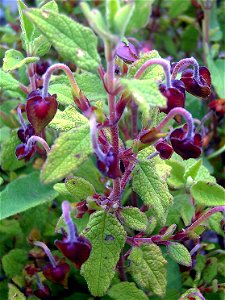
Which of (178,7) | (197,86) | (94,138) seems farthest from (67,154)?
(178,7)

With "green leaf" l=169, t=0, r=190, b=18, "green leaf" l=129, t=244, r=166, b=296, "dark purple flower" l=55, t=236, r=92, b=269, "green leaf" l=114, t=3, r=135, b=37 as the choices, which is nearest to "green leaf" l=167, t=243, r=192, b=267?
"green leaf" l=129, t=244, r=166, b=296

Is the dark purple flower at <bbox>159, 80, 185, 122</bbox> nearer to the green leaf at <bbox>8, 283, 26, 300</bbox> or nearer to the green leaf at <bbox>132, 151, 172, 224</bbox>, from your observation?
the green leaf at <bbox>132, 151, 172, 224</bbox>

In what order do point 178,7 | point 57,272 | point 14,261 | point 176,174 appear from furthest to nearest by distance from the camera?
1. point 178,7
2. point 14,261
3. point 176,174
4. point 57,272

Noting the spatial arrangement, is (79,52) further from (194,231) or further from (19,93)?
(19,93)

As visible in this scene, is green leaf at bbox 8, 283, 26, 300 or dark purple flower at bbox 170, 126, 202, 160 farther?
green leaf at bbox 8, 283, 26, 300

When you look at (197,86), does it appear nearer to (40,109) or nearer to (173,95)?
(173,95)

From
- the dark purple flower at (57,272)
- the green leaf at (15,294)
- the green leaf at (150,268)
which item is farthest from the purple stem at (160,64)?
the green leaf at (15,294)

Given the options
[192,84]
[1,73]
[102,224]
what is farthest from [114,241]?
[1,73]
